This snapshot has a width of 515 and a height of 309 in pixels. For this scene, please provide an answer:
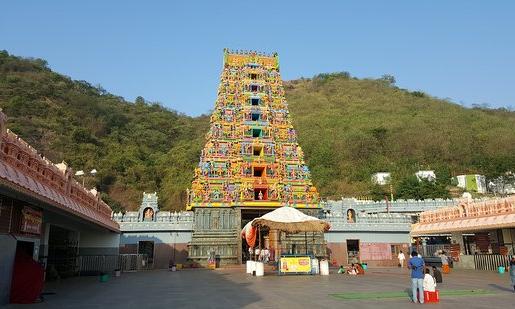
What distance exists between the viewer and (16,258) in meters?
11.6

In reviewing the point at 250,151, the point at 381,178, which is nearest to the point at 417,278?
the point at 250,151

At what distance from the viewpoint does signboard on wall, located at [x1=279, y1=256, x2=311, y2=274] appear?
2011 centimetres

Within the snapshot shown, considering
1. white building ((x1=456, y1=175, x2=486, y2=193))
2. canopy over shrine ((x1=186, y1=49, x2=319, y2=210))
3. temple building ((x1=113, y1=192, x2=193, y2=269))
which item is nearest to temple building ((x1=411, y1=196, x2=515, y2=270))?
canopy over shrine ((x1=186, y1=49, x2=319, y2=210))

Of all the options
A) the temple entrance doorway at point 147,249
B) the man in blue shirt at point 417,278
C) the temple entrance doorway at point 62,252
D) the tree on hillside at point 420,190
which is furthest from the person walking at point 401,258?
the tree on hillside at point 420,190

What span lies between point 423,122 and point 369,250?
53638 millimetres

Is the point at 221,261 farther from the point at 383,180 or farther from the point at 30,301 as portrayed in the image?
the point at 383,180

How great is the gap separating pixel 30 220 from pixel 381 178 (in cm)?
5604

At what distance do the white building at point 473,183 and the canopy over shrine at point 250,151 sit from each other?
39.1m

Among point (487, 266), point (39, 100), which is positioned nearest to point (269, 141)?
point (487, 266)

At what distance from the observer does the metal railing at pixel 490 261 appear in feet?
72.0

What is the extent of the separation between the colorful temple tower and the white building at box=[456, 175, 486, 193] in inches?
1543

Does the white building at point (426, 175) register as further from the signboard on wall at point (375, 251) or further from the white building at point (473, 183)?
the signboard on wall at point (375, 251)

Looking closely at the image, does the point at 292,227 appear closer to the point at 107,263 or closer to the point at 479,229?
the point at 479,229

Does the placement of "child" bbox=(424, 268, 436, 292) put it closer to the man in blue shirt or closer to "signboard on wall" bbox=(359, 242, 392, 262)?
the man in blue shirt
